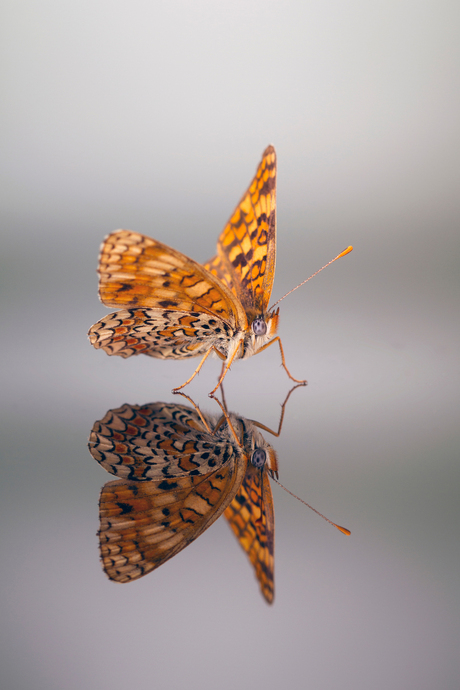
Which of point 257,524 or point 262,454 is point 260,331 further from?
point 257,524

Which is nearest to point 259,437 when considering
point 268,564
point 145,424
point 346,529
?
point 145,424

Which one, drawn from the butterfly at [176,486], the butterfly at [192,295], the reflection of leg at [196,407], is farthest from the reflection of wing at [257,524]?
the butterfly at [192,295]

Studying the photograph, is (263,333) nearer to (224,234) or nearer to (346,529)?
(224,234)

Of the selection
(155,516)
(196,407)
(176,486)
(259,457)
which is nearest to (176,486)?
(176,486)

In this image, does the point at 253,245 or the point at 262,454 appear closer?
the point at 262,454

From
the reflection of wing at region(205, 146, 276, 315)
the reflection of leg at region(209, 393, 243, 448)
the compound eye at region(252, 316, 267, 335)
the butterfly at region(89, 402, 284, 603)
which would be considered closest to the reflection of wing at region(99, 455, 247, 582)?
the butterfly at region(89, 402, 284, 603)

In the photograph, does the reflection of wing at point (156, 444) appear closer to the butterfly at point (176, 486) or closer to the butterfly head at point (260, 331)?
the butterfly at point (176, 486)
